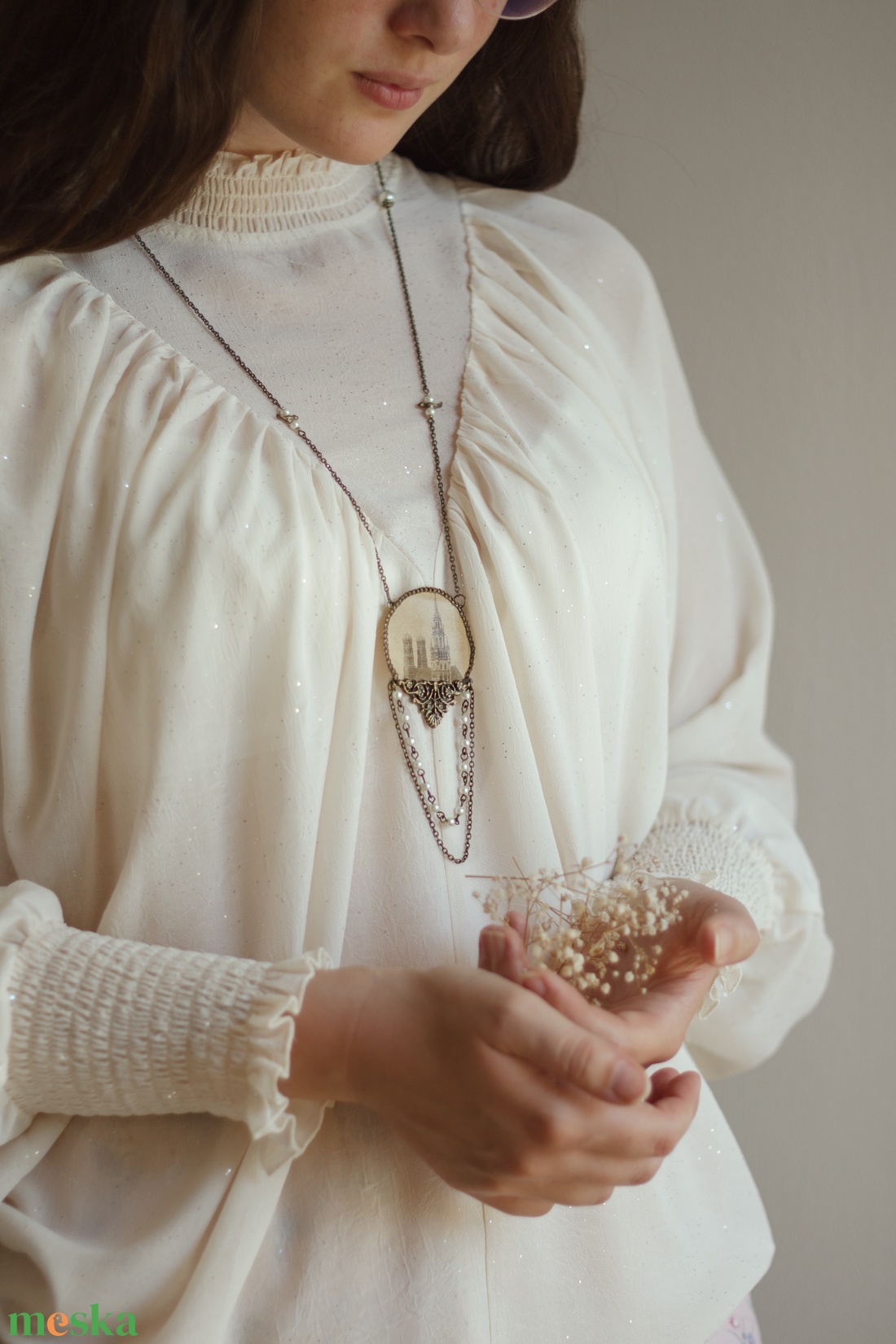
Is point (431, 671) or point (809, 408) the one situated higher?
point (809, 408)

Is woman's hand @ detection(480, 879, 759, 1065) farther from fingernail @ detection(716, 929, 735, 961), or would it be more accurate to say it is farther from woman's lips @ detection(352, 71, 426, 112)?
woman's lips @ detection(352, 71, 426, 112)

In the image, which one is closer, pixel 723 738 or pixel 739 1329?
pixel 739 1329

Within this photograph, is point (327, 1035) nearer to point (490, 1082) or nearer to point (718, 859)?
point (490, 1082)

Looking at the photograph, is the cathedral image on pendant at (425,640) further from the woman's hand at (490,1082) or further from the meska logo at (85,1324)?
the meska logo at (85,1324)

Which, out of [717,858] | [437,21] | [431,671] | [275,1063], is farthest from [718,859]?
[437,21]

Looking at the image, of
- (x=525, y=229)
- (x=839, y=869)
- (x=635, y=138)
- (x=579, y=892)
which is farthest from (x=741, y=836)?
(x=635, y=138)

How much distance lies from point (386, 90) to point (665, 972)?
699 millimetres

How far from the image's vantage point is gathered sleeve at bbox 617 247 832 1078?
1.08 metres

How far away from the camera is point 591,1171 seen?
0.70 meters

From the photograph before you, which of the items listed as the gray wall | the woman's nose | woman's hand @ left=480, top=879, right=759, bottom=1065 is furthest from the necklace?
the gray wall

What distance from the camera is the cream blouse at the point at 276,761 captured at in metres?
0.76

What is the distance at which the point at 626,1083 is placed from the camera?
65 centimetres

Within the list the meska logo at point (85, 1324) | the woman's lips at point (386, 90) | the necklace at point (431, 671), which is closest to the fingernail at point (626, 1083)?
the necklace at point (431, 671)

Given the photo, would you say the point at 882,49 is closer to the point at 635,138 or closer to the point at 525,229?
the point at 635,138
